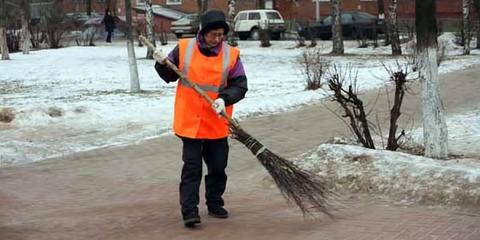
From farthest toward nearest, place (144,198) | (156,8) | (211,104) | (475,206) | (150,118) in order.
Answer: (156,8) → (150,118) → (144,198) → (475,206) → (211,104)

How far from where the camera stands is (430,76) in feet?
23.8

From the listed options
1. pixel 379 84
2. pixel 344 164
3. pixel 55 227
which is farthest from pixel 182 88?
pixel 379 84

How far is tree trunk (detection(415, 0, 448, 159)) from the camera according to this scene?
285 inches

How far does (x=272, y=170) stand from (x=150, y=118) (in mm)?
6265

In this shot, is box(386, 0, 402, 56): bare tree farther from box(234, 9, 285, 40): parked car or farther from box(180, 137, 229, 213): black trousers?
box(180, 137, 229, 213): black trousers

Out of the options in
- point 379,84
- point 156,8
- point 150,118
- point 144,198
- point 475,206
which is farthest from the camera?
point 156,8

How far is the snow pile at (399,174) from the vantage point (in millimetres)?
6273

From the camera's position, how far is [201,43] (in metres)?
5.58

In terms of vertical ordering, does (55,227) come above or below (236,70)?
below

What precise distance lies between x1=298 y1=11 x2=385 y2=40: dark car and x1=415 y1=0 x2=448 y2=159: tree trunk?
86.5 feet

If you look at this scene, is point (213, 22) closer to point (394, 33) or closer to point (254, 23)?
point (394, 33)

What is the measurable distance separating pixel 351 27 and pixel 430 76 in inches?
1221

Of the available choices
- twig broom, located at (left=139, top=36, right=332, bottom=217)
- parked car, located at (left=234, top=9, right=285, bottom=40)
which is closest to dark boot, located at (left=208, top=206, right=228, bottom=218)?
twig broom, located at (left=139, top=36, right=332, bottom=217)

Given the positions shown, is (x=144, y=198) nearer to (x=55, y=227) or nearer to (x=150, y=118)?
(x=55, y=227)
